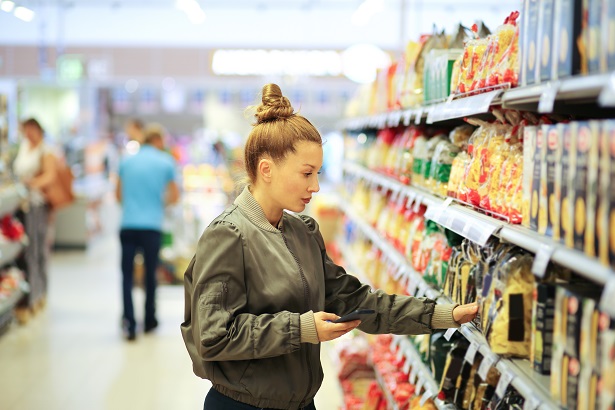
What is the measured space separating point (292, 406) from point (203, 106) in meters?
13.7

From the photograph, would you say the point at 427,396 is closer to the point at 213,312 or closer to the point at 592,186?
the point at 213,312

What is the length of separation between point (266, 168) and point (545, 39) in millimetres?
905

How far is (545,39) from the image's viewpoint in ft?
6.08

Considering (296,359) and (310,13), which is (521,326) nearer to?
(296,359)

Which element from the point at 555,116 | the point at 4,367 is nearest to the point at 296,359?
the point at 555,116

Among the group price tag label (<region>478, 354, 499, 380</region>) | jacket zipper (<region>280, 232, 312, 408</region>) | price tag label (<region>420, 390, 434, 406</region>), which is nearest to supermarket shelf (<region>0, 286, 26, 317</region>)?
price tag label (<region>420, 390, 434, 406</region>)

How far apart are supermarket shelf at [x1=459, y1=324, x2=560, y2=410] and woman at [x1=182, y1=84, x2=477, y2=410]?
25cm

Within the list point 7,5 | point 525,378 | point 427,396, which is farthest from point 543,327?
point 7,5

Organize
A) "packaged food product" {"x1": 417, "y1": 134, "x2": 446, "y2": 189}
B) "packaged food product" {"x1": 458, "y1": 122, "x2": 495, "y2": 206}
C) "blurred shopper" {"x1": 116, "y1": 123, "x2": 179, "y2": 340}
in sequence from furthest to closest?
"blurred shopper" {"x1": 116, "y1": 123, "x2": 179, "y2": 340} → "packaged food product" {"x1": 417, "y1": 134, "x2": 446, "y2": 189} → "packaged food product" {"x1": 458, "y1": 122, "x2": 495, "y2": 206}

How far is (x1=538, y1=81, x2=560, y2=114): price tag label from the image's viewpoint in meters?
1.68

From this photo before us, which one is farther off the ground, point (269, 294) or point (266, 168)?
point (266, 168)

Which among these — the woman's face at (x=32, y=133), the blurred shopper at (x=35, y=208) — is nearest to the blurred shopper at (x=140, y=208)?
the blurred shopper at (x=35, y=208)

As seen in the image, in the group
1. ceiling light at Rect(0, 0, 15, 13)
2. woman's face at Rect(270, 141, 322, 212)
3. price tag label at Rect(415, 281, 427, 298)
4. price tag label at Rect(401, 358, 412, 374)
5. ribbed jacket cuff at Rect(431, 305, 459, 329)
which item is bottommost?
price tag label at Rect(401, 358, 412, 374)

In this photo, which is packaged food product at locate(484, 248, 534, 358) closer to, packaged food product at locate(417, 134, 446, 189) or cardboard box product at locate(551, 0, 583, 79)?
cardboard box product at locate(551, 0, 583, 79)
